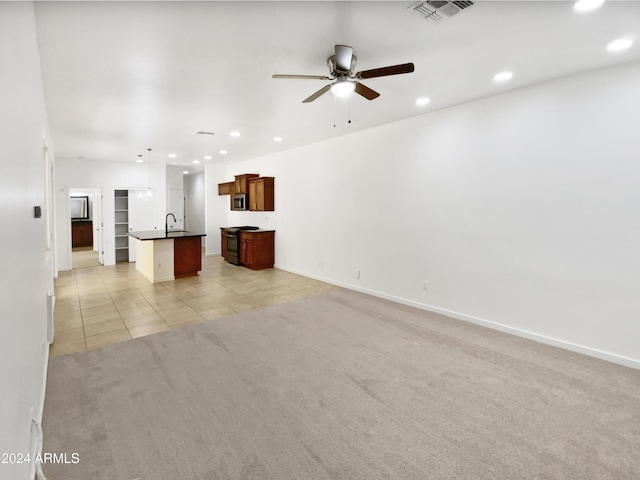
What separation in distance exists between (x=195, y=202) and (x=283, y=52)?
1089 centimetres

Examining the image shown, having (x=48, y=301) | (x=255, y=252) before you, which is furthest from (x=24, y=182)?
(x=255, y=252)

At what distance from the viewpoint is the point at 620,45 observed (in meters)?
2.79

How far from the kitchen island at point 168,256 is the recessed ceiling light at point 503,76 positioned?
19.5ft

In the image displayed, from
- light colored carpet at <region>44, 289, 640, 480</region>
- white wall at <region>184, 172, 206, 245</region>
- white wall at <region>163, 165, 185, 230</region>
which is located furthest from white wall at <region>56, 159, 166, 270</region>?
light colored carpet at <region>44, 289, 640, 480</region>

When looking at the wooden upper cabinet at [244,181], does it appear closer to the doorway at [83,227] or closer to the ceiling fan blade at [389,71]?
the doorway at [83,227]

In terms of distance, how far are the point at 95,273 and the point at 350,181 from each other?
20.3ft

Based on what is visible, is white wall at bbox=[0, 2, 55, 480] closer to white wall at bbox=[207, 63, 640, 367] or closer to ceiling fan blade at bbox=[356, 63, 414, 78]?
ceiling fan blade at bbox=[356, 63, 414, 78]

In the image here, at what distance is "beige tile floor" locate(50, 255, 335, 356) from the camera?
411 cm

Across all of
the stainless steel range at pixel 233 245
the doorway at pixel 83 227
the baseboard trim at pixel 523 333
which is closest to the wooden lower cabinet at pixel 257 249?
the stainless steel range at pixel 233 245

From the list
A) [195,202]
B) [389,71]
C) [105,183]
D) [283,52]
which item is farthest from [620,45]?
[195,202]

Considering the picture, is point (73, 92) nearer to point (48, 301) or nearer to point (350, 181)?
point (48, 301)

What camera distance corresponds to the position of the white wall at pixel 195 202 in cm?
Result: 1243

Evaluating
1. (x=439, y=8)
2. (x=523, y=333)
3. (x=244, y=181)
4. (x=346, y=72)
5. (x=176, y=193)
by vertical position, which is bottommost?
(x=523, y=333)

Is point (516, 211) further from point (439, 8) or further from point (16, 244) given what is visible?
point (16, 244)
